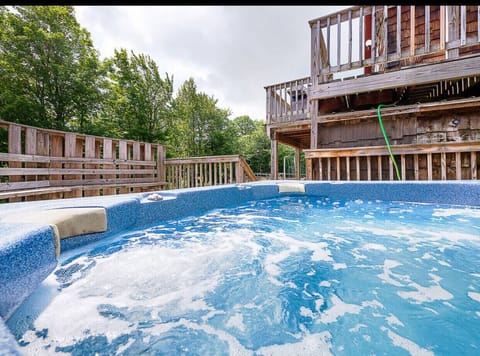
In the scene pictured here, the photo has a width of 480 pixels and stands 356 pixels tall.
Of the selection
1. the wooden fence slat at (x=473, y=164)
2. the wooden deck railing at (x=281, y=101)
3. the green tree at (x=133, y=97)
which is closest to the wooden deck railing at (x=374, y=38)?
the wooden deck railing at (x=281, y=101)

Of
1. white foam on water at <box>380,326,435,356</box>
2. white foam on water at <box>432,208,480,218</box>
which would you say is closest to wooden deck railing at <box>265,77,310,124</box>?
white foam on water at <box>432,208,480,218</box>

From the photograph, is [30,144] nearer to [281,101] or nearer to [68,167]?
[68,167]

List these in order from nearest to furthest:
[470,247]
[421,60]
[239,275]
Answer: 1. [239,275]
2. [470,247]
3. [421,60]

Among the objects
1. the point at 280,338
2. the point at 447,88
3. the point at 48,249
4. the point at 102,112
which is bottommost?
the point at 280,338

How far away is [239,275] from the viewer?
136cm

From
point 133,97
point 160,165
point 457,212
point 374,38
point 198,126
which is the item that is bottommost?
point 457,212

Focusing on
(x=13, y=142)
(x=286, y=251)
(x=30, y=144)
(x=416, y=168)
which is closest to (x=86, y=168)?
(x=30, y=144)

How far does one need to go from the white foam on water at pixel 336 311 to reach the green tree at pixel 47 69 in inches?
390

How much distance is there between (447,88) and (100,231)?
7.25 meters

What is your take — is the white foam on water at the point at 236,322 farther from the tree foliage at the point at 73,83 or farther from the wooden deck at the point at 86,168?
the tree foliage at the point at 73,83

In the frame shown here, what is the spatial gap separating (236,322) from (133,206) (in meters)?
1.59

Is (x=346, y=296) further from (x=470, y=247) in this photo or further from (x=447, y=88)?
(x=447, y=88)

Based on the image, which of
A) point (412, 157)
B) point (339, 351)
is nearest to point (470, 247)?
point (339, 351)

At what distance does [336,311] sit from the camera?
3.36 feet
